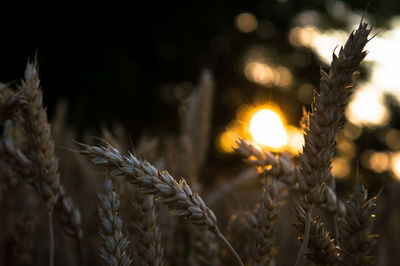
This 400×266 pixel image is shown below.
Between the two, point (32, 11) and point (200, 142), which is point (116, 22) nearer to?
point (32, 11)

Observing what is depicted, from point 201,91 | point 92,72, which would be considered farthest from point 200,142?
point 92,72

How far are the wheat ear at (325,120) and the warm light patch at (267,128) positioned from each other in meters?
0.97

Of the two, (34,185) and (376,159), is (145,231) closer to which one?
(34,185)

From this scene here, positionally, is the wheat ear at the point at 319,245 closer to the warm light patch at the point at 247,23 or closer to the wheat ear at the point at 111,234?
the wheat ear at the point at 111,234

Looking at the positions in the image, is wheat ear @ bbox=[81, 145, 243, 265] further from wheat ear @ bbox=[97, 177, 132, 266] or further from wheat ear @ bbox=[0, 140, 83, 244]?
wheat ear @ bbox=[0, 140, 83, 244]

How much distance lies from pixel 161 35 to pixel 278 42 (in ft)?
10.4

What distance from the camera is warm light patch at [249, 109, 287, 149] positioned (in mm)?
1737

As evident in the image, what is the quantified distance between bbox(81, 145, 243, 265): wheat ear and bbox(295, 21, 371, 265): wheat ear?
0.58 ft

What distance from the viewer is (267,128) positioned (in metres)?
1.86

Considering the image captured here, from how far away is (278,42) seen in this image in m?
8.98

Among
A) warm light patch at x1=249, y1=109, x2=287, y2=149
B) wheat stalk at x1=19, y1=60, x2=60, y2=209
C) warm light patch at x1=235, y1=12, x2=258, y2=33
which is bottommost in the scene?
wheat stalk at x1=19, y1=60, x2=60, y2=209

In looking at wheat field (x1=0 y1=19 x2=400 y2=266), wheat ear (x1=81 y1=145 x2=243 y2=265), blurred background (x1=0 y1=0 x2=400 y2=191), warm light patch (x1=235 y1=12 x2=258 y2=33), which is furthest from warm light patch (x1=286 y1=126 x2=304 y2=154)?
warm light patch (x1=235 y1=12 x2=258 y2=33)

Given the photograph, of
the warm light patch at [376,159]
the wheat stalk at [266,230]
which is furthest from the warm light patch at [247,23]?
the wheat stalk at [266,230]

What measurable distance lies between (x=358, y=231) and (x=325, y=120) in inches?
8.8
